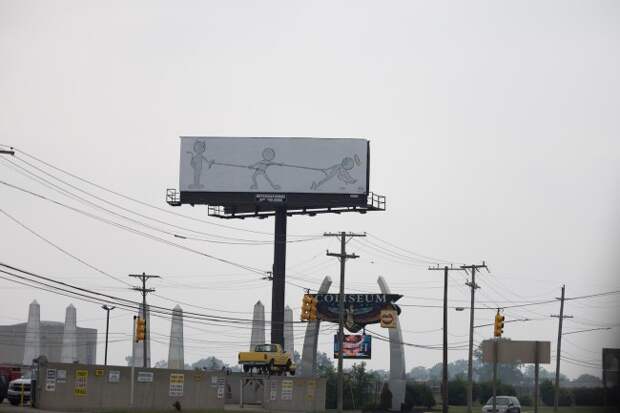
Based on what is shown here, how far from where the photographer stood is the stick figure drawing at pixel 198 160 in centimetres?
8925

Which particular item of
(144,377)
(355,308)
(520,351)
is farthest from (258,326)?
(520,351)

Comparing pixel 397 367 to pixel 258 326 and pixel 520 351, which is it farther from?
pixel 520 351

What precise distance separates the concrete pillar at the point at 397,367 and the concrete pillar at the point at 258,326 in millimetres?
15417

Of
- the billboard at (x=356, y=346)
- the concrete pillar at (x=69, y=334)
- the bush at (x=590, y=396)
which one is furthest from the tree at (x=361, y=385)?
the bush at (x=590, y=396)

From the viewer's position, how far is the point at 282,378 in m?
68.1

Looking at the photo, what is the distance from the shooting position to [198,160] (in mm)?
89812

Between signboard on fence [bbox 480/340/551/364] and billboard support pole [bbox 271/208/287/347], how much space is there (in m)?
42.0

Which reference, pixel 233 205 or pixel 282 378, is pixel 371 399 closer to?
pixel 233 205

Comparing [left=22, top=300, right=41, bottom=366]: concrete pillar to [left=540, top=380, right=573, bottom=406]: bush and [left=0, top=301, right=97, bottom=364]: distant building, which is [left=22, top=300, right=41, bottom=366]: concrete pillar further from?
[left=540, top=380, right=573, bottom=406]: bush

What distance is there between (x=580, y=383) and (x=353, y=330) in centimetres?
4813

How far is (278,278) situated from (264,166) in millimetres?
9234

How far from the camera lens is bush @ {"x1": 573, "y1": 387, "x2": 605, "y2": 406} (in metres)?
35.9

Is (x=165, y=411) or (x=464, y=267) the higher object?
(x=464, y=267)

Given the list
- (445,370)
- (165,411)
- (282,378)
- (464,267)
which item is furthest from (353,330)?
(165,411)
